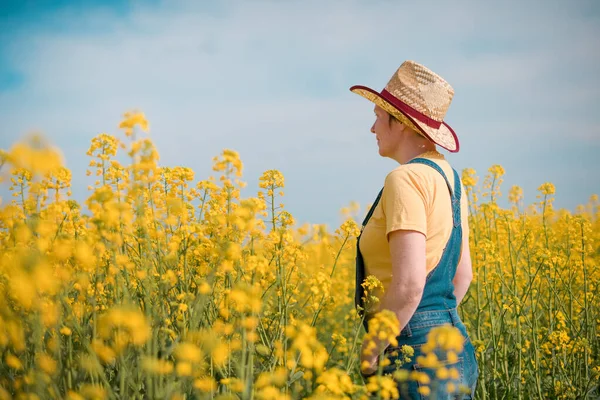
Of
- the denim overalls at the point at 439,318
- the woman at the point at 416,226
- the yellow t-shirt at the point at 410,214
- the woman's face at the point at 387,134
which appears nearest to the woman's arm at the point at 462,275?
the woman at the point at 416,226

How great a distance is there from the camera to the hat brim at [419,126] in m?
2.28

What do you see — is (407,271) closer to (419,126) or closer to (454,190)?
(454,190)

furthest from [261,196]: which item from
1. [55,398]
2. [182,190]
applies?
[55,398]

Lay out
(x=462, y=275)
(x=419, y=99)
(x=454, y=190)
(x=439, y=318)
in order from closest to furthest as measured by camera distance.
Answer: (x=439, y=318) < (x=454, y=190) < (x=419, y=99) < (x=462, y=275)

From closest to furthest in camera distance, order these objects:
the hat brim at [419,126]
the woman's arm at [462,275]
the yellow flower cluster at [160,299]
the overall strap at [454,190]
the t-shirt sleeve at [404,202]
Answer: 1. the yellow flower cluster at [160,299]
2. the t-shirt sleeve at [404,202]
3. the overall strap at [454,190]
4. the hat brim at [419,126]
5. the woman's arm at [462,275]

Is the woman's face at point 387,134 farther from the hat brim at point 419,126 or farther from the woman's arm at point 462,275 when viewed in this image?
the woman's arm at point 462,275

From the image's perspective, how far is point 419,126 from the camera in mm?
2268

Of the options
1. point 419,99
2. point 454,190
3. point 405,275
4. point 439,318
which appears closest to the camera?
point 405,275

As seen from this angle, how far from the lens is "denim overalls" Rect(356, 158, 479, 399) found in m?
2.02

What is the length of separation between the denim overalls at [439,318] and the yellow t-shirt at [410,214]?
6 cm

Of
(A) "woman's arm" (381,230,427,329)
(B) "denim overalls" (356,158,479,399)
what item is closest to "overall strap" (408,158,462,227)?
(B) "denim overalls" (356,158,479,399)

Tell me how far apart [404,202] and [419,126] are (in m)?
0.46

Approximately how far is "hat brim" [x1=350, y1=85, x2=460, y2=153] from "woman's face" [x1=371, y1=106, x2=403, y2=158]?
0.04 metres

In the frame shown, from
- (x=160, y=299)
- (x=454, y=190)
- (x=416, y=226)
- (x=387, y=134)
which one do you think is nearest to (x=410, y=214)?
(x=416, y=226)
